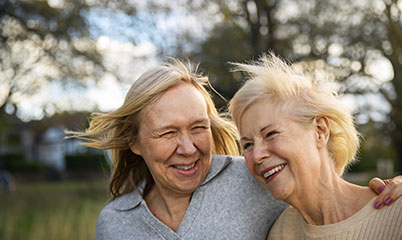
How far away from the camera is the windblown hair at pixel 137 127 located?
8.02 ft

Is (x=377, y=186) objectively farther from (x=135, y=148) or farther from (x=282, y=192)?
(x=135, y=148)

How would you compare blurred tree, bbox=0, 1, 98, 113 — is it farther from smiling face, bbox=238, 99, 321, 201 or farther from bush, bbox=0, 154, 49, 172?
bush, bbox=0, 154, 49, 172

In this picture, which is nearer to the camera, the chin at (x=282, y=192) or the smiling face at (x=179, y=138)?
the chin at (x=282, y=192)

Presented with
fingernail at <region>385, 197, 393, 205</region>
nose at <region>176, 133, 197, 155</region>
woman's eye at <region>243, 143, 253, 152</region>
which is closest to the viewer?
fingernail at <region>385, 197, 393, 205</region>

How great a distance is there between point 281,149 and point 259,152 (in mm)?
108

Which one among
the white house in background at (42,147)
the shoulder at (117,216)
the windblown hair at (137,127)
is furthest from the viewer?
the white house in background at (42,147)

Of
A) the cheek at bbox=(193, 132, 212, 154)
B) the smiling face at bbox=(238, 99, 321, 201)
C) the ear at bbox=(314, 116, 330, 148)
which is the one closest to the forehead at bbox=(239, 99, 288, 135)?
the smiling face at bbox=(238, 99, 321, 201)

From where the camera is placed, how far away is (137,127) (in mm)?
2570

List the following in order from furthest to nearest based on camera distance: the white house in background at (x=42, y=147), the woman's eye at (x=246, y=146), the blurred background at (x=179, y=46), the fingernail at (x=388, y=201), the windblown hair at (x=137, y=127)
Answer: the white house in background at (x=42, y=147), the blurred background at (x=179, y=46), the windblown hair at (x=137, y=127), the woman's eye at (x=246, y=146), the fingernail at (x=388, y=201)

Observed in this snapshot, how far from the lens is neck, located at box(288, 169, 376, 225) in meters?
1.90

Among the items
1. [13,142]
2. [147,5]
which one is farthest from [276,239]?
[13,142]

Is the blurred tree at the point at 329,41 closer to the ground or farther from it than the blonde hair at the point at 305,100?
closer to the ground

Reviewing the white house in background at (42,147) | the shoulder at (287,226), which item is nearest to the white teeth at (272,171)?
the shoulder at (287,226)

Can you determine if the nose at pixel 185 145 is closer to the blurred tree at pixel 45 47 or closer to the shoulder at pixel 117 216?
the shoulder at pixel 117 216
